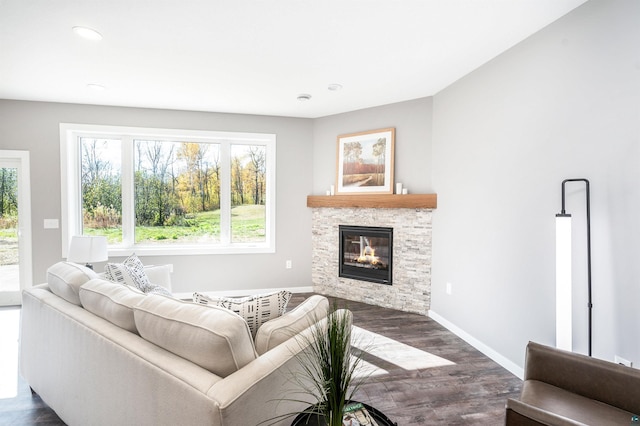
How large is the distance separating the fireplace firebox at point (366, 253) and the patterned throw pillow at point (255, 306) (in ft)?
8.87

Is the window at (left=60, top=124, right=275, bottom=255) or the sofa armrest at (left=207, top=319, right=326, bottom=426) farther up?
the window at (left=60, top=124, right=275, bottom=255)

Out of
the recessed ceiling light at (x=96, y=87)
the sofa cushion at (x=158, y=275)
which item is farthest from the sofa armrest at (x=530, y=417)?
the recessed ceiling light at (x=96, y=87)

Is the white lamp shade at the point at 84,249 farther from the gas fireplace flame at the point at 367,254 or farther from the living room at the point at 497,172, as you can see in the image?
the gas fireplace flame at the point at 367,254

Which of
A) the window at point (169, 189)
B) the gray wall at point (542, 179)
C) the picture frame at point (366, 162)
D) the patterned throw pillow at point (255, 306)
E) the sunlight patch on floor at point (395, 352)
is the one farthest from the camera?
the window at point (169, 189)

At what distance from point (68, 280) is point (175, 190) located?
8.98 feet

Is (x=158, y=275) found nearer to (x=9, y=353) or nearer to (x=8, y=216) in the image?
(x=9, y=353)

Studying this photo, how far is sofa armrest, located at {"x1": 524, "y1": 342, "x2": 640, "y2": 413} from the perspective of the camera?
55.6 inches

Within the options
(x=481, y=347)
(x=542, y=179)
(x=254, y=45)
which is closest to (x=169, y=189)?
(x=254, y=45)

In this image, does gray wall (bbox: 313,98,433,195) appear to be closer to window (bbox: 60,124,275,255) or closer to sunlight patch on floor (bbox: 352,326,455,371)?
window (bbox: 60,124,275,255)

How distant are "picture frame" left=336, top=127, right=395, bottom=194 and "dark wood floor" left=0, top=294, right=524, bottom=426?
1.97 m

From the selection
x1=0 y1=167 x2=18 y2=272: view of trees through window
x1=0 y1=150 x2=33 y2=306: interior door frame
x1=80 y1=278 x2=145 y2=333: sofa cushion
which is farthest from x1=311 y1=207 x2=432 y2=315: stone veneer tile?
x1=0 y1=167 x2=18 y2=272: view of trees through window

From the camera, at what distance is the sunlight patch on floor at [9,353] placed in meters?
2.29

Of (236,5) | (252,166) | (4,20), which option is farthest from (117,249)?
(236,5)

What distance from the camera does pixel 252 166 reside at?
15.5 feet
